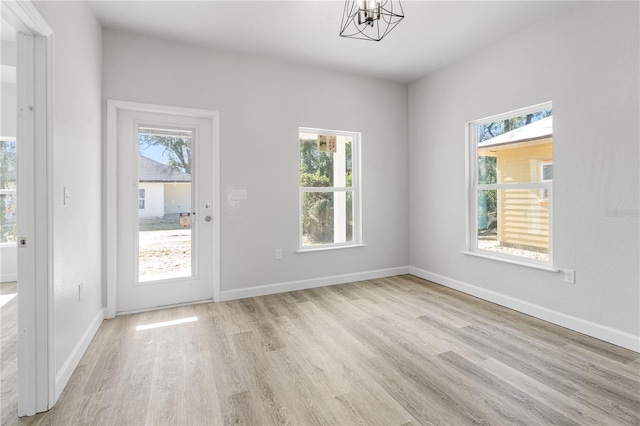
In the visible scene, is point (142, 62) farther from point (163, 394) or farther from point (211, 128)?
point (163, 394)

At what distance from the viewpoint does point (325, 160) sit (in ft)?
13.8

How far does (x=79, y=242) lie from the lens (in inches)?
90.8

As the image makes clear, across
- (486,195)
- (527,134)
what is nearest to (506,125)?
(527,134)

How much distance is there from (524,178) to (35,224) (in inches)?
158

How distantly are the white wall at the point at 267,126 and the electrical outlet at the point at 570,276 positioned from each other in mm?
2131

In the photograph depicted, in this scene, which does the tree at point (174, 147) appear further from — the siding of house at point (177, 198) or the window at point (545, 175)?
the window at point (545, 175)

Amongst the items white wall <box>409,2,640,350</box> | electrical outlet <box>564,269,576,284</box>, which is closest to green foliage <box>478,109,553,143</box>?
white wall <box>409,2,640,350</box>

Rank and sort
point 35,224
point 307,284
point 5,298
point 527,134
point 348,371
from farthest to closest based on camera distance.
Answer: point 307,284, point 5,298, point 527,134, point 348,371, point 35,224

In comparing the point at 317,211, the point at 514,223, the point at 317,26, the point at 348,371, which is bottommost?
the point at 348,371

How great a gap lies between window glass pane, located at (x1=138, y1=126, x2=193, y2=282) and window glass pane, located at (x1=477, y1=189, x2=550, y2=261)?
11.2 ft

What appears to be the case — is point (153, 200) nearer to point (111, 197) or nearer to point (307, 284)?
point (111, 197)

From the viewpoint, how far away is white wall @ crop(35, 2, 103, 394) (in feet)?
6.23

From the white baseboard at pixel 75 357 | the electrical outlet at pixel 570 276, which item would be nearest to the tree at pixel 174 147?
the white baseboard at pixel 75 357

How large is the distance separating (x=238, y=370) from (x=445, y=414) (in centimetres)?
132
